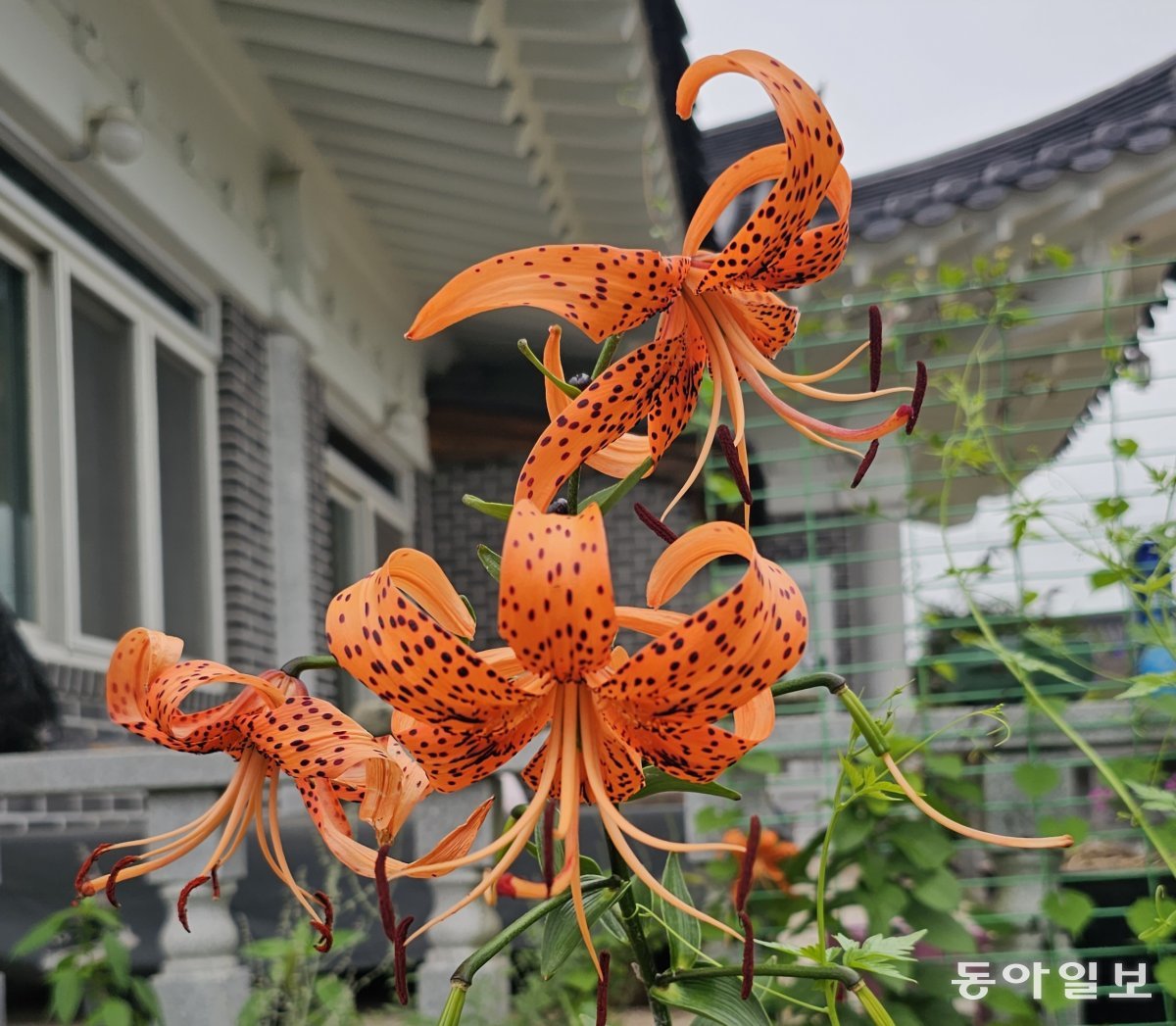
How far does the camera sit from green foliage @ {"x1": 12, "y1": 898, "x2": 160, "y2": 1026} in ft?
5.82

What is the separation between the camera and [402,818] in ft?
2.17

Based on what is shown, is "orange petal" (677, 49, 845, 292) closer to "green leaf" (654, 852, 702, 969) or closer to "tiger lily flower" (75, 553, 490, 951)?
"tiger lily flower" (75, 553, 490, 951)

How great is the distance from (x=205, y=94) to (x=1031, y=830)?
9.22ft

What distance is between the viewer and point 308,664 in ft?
2.32

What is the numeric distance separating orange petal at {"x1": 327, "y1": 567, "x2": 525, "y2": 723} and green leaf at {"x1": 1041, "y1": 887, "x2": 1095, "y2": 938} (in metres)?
1.64

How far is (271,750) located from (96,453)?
8.93 feet

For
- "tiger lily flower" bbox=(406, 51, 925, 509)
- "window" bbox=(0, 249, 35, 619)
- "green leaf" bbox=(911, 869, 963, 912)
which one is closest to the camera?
"tiger lily flower" bbox=(406, 51, 925, 509)

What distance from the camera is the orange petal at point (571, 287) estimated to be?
566 mm

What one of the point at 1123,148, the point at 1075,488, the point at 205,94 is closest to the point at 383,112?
the point at 205,94

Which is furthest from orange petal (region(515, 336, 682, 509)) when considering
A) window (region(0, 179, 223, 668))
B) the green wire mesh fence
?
window (region(0, 179, 223, 668))

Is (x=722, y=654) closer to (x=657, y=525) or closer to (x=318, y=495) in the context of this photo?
(x=657, y=525)

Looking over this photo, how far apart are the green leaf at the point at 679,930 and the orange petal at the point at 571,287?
31 cm

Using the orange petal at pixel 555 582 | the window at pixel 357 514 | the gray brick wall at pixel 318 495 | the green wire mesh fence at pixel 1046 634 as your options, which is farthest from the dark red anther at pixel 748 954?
the window at pixel 357 514

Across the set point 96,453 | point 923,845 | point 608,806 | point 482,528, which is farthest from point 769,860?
point 482,528
